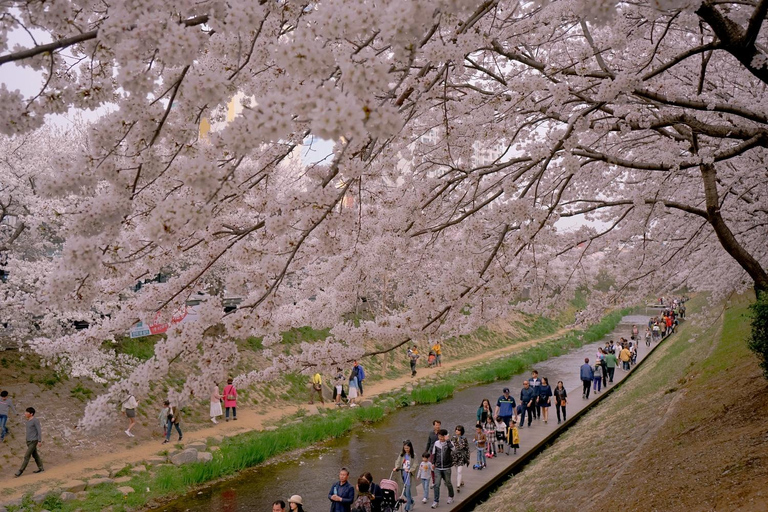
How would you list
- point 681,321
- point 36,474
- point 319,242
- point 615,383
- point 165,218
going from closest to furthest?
point 165,218, point 319,242, point 36,474, point 615,383, point 681,321

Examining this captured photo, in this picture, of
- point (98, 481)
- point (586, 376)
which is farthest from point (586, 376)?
point (98, 481)

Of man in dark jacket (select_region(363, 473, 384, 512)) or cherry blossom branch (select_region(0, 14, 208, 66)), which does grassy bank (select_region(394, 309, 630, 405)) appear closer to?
man in dark jacket (select_region(363, 473, 384, 512))

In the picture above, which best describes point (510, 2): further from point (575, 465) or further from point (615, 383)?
point (615, 383)

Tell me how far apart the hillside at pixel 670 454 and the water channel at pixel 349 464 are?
1409mm

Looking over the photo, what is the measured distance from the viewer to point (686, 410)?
9.66m

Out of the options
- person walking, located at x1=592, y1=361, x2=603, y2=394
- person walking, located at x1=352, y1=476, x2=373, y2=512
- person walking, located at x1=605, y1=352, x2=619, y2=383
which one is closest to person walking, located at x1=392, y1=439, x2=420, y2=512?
person walking, located at x1=352, y1=476, x2=373, y2=512

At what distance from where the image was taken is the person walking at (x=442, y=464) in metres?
8.87

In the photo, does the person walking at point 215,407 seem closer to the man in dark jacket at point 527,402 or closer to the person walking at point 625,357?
the man in dark jacket at point 527,402

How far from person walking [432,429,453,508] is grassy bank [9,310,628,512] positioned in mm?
4967

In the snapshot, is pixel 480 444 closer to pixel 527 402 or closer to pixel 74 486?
pixel 527 402

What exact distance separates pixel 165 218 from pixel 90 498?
31.7 ft

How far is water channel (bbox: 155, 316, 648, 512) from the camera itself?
10.2 meters

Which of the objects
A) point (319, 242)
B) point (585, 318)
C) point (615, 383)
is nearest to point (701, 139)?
point (585, 318)

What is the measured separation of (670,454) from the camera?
7270mm
